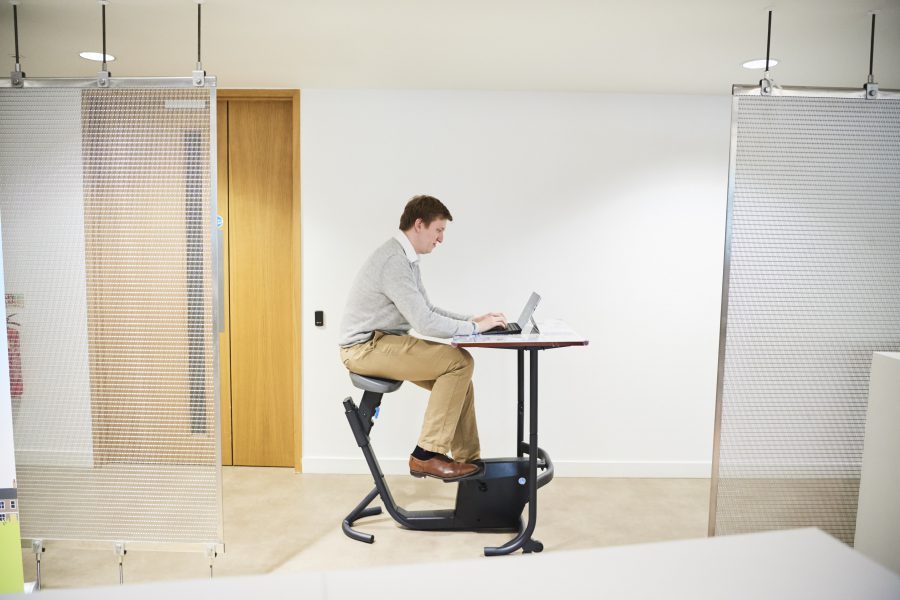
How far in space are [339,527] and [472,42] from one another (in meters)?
2.37

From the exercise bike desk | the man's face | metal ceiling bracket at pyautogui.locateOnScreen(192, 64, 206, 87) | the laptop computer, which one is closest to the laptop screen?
the laptop computer

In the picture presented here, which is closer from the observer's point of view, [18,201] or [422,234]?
[18,201]

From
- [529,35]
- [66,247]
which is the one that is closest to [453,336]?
[529,35]

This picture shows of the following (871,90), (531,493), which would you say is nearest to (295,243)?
(531,493)

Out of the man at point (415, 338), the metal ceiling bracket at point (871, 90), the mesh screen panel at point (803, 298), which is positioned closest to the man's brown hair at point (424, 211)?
the man at point (415, 338)

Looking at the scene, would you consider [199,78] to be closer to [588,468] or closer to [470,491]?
[470,491]

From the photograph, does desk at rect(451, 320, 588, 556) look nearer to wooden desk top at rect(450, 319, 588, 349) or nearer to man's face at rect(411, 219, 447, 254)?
wooden desk top at rect(450, 319, 588, 349)

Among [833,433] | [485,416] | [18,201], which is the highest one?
[18,201]

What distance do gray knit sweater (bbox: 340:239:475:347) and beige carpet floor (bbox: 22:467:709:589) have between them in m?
0.95

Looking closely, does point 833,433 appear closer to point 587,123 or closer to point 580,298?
point 580,298

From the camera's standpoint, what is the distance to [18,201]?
2.49m

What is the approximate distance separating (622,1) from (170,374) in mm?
2200

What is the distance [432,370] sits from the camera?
294cm

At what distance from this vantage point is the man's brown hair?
3.03 m
